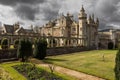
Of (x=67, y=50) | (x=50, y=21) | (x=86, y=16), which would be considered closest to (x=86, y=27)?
(x=86, y=16)

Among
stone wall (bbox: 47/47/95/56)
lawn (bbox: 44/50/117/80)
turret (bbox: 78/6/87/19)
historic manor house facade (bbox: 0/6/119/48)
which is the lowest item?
lawn (bbox: 44/50/117/80)

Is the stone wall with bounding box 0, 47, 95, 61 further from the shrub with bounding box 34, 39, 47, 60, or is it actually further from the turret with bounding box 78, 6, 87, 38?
the turret with bounding box 78, 6, 87, 38

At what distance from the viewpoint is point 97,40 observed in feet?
254

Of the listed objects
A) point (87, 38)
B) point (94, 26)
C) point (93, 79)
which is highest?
point (94, 26)

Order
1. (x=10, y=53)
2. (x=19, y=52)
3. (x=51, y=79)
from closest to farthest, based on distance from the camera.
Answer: (x=51, y=79) → (x=19, y=52) → (x=10, y=53)

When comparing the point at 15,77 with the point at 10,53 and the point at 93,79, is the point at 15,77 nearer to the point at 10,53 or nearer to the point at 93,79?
the point at 93,79

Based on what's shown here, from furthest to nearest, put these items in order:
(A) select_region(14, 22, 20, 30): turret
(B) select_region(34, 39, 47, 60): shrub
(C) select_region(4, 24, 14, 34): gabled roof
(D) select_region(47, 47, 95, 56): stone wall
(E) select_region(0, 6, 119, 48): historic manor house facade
→ (A) select_region(14, 22, 20, 30): turret
(C) select_region(4, 24, 14, 34): gabled roof
(E) select_region(0, 6, 119, 48): historic manor house facade
(D) select_region(47, 47, 95, 56): stone wall
(B) select_region(34, 39, 47, 60): shrub

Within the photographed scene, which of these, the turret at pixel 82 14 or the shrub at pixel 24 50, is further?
the turret at pixel 82 14

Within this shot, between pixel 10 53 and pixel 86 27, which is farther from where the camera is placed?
pixel 86 27

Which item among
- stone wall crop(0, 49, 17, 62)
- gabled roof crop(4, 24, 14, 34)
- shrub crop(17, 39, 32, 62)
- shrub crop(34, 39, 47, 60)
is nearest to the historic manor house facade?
gabled roof crop(4, 24, 14, 34)

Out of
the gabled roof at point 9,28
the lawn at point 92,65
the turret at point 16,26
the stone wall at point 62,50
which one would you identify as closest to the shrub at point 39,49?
the lawn at point 92,65

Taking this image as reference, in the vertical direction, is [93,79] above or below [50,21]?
below

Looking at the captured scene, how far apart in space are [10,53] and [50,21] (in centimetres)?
4597

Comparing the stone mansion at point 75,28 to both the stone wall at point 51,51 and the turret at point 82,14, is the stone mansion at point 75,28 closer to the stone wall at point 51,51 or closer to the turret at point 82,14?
the turret at point 82,14
